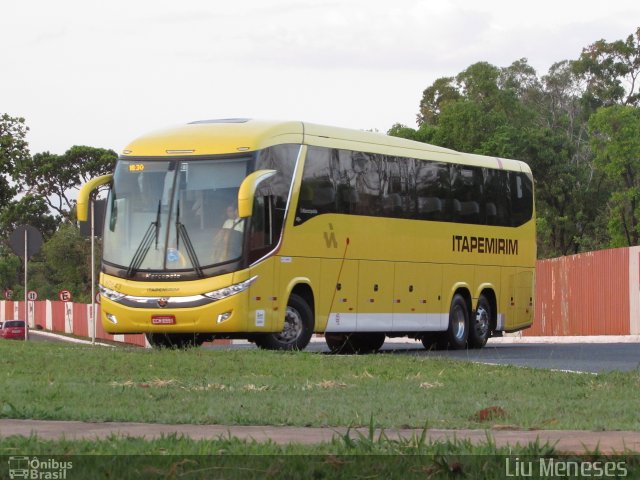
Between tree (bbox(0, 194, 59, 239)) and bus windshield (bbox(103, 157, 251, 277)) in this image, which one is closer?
bus windshield (bbox(103, 157, 251, 277))

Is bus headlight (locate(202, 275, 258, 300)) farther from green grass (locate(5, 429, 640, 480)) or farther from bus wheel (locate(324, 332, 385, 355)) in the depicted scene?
green grass (locate(5, 429, 640, 480))

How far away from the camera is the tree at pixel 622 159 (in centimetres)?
5975

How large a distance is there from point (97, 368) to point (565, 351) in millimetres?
11555

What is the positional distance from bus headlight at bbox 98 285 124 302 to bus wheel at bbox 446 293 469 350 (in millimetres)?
7481

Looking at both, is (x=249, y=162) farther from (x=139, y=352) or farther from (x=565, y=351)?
(x=565, y=351)

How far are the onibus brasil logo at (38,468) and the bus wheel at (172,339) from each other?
52.4 feet

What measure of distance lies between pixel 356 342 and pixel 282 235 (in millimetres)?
6179

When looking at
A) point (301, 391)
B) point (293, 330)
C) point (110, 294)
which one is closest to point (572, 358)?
point (293, 330)

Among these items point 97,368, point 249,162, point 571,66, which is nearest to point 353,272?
point 249,162

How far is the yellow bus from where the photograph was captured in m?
22.2

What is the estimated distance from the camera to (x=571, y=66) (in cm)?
9062

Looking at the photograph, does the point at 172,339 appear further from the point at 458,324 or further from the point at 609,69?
the point at 609,69

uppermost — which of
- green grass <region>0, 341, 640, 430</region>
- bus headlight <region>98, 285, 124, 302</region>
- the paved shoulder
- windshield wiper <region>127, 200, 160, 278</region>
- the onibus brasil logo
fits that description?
windshield wiper <region>127, 200, 160, 278</region>

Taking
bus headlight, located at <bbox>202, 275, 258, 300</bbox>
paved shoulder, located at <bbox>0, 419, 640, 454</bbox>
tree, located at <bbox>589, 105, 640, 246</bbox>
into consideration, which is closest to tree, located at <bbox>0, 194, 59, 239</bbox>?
tree, located at <bbox>589, 105, 640, 246</bbox>
